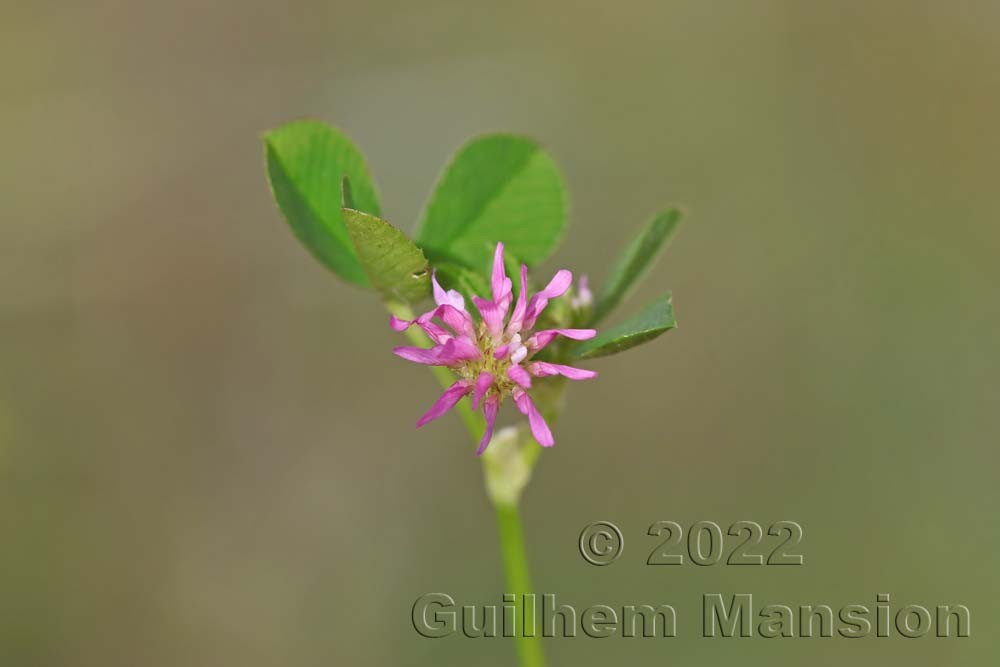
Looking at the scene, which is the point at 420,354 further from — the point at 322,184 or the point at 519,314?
the point at 322,184

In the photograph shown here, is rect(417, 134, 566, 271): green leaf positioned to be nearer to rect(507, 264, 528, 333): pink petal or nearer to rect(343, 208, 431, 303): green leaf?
rect(343, 208, 431, 303): green leaf

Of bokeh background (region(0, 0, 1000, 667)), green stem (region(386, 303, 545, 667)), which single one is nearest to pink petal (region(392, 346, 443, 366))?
green stem (region(386, 303, 545, 667))

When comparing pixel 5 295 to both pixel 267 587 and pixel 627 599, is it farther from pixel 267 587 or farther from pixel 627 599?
pixel 627 599

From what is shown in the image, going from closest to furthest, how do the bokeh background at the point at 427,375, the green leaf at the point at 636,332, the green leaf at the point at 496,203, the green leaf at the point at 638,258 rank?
the green leaf at the point at 636,332, the green leaf at the point at 638,258, the green leaf at the point at 496,203, the bokeh background at the point at 427,375

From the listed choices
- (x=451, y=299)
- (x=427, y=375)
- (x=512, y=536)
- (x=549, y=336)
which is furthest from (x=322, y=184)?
(x=427, y=375)

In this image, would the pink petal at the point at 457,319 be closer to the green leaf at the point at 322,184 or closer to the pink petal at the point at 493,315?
the pink petal at the point at 493,315

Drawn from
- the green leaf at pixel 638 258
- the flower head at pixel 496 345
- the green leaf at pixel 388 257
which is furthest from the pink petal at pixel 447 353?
the green leaf at pixel 638 258

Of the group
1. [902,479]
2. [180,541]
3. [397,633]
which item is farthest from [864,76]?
[180,541]
